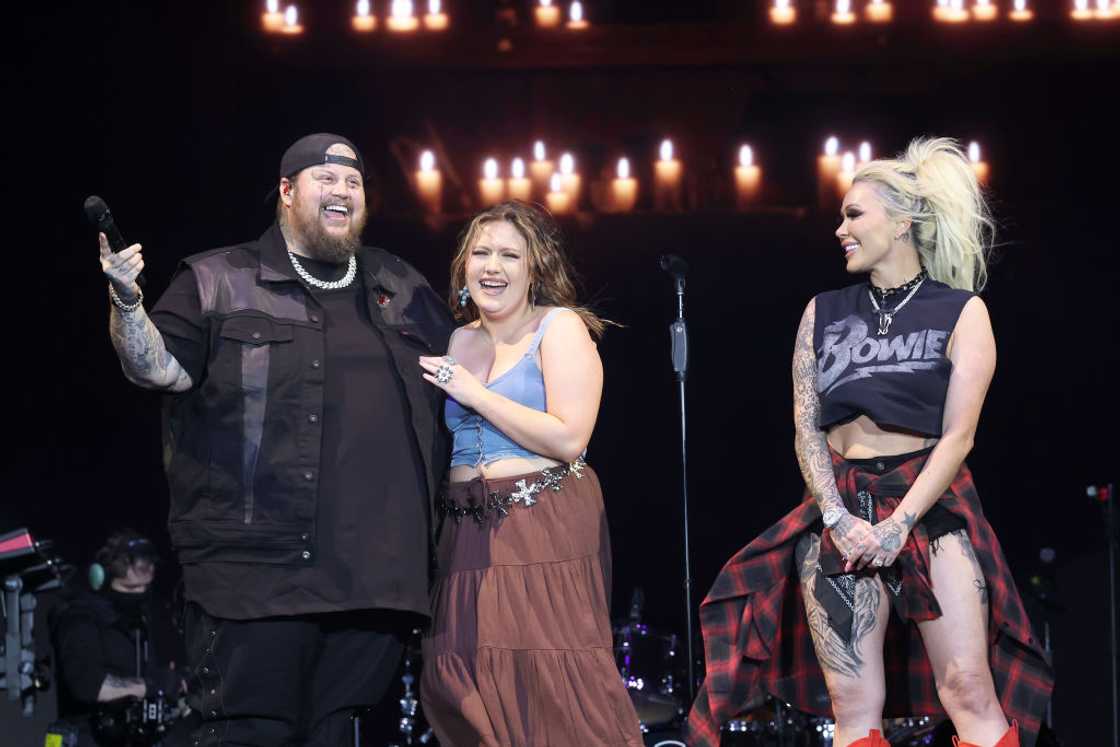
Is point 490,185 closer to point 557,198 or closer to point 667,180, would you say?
point 557,198

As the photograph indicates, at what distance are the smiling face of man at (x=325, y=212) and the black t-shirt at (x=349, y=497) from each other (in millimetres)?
121

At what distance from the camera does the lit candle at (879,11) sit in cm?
687

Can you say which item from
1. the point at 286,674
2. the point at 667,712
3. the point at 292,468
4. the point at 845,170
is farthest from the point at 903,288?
the point at 845,170

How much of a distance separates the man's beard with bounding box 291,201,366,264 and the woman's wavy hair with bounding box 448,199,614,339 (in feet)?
1.07

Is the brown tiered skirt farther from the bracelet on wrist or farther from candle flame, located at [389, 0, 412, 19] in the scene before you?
candle flame, located at [389, 0, 412, 19]

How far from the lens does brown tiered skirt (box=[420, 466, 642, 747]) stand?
129 inches

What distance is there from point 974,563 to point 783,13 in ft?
13.7

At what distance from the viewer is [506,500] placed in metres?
3.42

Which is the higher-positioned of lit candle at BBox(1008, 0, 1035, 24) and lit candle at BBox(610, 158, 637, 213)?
lit candle at BBox(1008, 0, 1035, 24)

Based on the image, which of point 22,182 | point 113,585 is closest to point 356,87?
point 22,182

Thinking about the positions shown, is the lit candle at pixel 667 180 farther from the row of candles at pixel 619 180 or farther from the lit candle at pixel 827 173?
the lit candle at pixel 827 173

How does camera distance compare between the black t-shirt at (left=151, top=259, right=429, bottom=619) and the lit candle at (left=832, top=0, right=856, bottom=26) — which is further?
the lit candle at (left=832, top=0, right=856, bottom=26)

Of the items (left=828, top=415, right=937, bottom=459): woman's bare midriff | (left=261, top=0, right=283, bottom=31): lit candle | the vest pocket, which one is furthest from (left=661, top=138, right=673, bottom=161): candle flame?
the vest pocket

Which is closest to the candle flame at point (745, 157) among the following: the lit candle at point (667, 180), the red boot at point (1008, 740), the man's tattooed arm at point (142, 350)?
the lit candle at point (667, 180)
